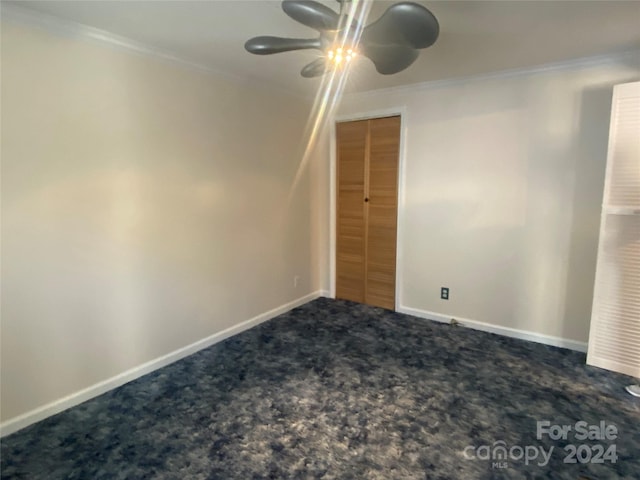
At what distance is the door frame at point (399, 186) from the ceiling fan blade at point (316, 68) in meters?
1.67

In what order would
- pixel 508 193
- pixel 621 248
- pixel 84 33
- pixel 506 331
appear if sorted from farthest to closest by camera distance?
pixel 506 331 → pixel 508 193 → pixel 621 248 → pixel 84 33

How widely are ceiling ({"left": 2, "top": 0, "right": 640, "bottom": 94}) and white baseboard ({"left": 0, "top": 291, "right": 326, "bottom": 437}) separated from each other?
7.29 feet

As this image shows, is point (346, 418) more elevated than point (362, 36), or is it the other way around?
point (362, 36)

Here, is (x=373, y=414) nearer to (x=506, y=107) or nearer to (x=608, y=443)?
(x=608, y=443)

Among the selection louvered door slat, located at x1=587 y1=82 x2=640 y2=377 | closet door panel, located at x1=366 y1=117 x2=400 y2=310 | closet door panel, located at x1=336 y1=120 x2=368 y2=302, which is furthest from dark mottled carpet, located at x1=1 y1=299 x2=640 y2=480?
closet door panel, located at x1=336 y1=120 x2=368 y2=302

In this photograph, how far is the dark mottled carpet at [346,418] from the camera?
1791mm

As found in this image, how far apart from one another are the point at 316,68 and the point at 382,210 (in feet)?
6.55

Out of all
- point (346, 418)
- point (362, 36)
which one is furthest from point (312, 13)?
point (346, 418)

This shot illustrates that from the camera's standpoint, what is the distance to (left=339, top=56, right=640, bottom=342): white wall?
9.29 ft

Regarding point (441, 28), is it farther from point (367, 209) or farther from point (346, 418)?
point (346, 418)

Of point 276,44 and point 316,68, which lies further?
point 316,68

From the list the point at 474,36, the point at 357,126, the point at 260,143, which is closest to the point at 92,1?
the point at 260,143

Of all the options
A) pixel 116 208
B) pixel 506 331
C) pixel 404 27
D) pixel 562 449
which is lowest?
pixel 562 449

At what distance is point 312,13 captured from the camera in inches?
59.6
